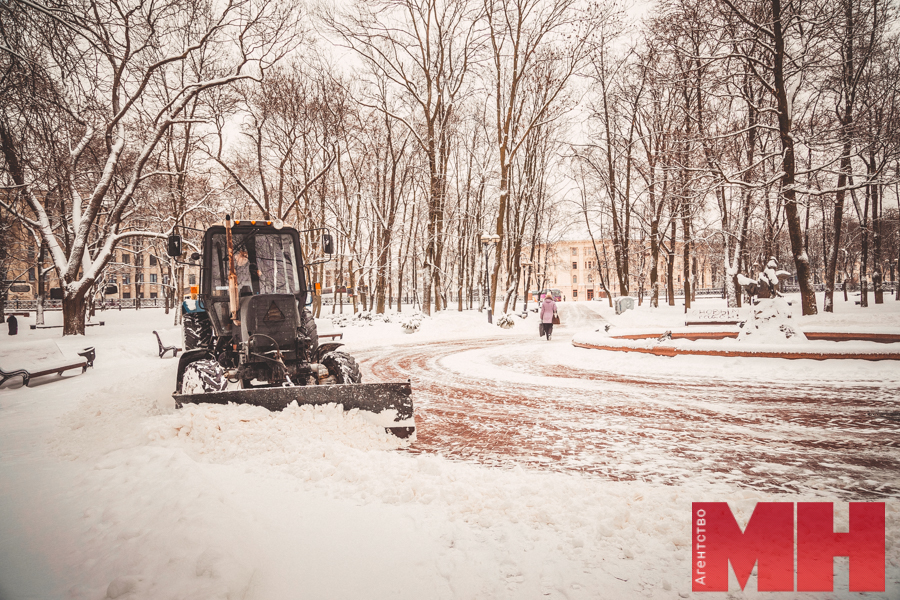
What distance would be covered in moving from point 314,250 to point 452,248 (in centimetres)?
2237

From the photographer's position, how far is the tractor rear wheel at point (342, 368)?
596 centimetres

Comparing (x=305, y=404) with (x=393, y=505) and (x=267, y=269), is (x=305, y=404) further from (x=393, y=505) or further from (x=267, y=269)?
(x=267, y=269)

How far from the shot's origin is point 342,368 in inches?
237

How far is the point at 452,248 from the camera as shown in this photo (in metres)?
47.5

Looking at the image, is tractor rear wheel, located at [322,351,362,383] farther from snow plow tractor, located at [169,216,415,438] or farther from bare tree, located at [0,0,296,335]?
bare tree, located at [0,0,296,335]

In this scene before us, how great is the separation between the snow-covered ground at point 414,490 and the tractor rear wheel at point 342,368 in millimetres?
1095

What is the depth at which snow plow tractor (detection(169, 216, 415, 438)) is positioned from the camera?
4953mm

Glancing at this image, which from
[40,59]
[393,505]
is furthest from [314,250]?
[393,505]

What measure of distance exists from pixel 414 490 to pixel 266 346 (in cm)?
323

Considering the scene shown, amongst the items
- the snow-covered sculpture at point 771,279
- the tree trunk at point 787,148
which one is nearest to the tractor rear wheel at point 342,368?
the snow-covered sculpture at point 771,279

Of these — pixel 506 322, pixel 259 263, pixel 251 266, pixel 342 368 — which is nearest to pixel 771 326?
pixel 342 368

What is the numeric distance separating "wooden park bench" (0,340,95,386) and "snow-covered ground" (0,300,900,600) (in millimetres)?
A: 2345

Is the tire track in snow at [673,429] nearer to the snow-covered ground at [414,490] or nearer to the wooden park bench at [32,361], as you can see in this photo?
the snow-covered ground at [414,490]

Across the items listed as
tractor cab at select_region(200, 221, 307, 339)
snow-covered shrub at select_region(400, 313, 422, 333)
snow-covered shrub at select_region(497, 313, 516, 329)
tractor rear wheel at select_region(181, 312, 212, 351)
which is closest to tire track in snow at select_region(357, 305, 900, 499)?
tractor cab at select_region(200, 221, 307, 339)
